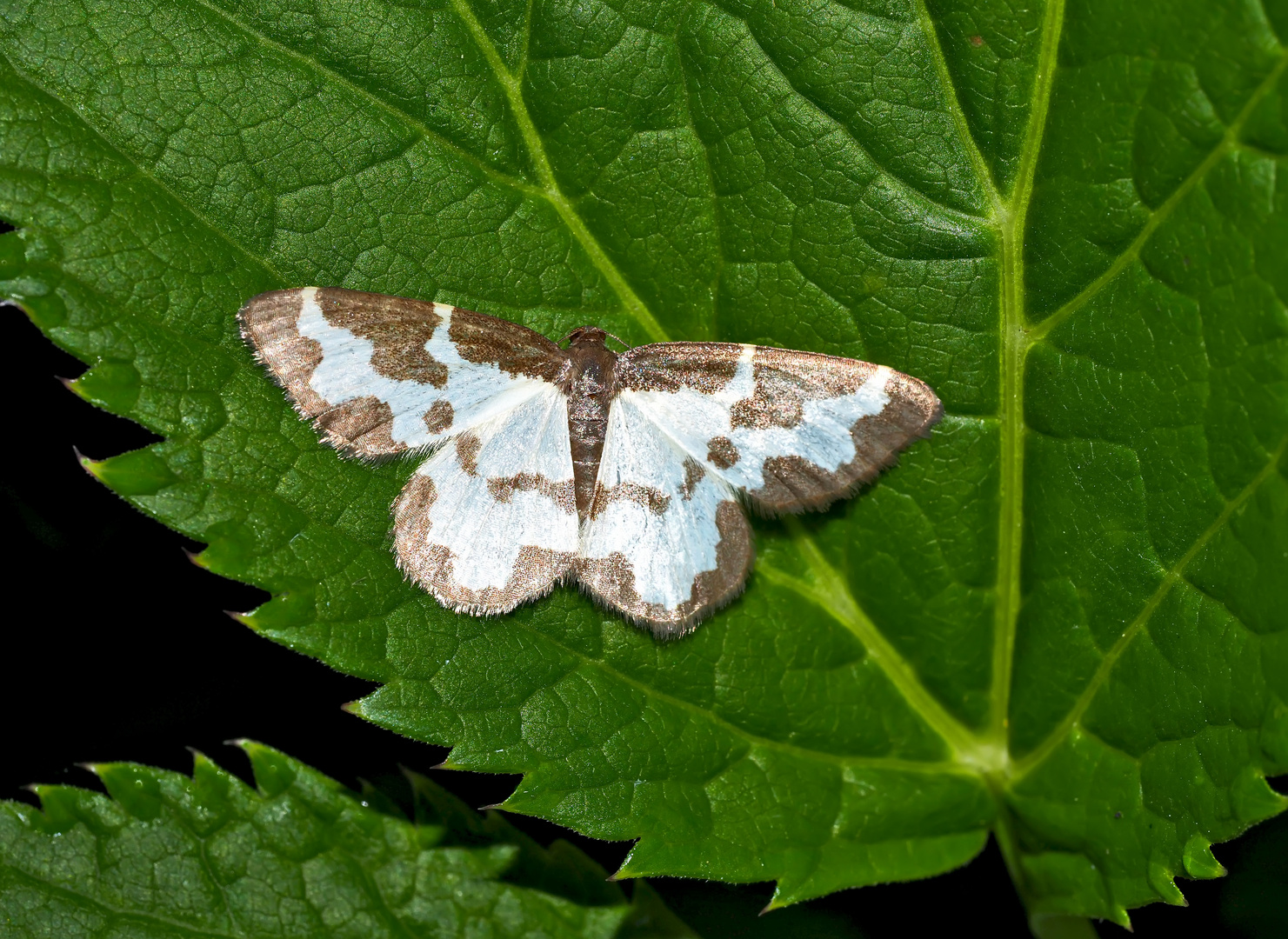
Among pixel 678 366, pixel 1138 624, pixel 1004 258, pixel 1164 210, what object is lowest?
pixel 1138 624

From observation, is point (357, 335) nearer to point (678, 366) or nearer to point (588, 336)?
point (588, 336)

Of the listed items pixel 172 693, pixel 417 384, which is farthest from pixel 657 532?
pixel 172 693

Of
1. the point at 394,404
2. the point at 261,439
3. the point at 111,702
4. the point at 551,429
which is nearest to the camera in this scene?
the point at 261,439

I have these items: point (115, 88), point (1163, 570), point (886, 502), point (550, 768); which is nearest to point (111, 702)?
point (550, 768)

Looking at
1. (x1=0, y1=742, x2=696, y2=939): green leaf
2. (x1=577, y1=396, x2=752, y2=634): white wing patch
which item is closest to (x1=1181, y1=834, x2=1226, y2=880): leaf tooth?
(x1=577, y1=396, x2=752, y2=634): white wing patch

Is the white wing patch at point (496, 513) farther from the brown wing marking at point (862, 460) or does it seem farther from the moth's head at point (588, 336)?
the brown wing marking at point (862, 460)

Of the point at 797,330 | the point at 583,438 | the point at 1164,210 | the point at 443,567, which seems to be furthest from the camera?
the point at 583,438

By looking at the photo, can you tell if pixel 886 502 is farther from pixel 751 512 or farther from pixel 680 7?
pixel 680 7
